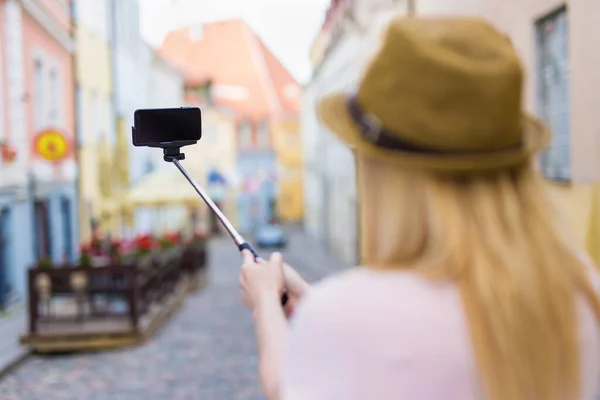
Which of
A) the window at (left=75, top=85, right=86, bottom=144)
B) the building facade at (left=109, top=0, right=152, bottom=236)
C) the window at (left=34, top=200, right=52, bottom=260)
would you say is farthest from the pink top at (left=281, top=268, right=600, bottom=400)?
the building facade at (left=109, top=0, right=152, bottom=236)

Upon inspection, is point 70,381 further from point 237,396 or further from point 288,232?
point 288,232

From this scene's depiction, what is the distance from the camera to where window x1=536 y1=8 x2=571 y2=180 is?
700 centimetres

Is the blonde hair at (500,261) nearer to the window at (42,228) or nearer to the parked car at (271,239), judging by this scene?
the window at (42,228)

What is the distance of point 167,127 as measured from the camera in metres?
1.86

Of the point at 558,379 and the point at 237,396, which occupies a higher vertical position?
the point at 558,379

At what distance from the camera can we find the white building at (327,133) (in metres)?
19.9

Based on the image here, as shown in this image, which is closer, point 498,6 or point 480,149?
point 480,149

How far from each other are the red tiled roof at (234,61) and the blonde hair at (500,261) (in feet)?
155

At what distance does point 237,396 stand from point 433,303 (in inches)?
272

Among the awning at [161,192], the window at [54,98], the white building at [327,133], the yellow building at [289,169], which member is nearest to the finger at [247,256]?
the white building at [327,133]

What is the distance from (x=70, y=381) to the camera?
28.4 ft

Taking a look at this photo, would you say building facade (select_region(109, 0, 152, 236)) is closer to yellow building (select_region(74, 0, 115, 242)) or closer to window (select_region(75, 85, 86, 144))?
yellow building (select_region(74, 0, 115, 242))

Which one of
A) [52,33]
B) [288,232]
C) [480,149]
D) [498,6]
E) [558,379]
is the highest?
[52,33]

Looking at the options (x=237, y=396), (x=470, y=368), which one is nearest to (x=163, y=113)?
(x=470, y=368)
